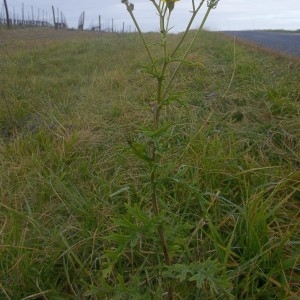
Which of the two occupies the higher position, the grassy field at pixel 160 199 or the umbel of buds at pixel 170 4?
the umbel of buds at pixel 170 4

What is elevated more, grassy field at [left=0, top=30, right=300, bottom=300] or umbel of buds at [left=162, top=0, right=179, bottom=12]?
umbel of buds at [left=162, top=0, right=179, bottom=12]

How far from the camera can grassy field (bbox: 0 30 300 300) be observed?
1.23 meters

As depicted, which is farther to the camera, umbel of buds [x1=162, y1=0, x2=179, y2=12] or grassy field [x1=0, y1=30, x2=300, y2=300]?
grassy field [x1=0, y1=30, x2=300, y2=300]

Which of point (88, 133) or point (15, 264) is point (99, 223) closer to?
point (15, 264)

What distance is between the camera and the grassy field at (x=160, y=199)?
1.23m

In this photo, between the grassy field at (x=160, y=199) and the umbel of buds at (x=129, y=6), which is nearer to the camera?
the umbel of buds at (x=129, y=6)

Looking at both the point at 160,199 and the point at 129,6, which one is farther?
the point at 160,199

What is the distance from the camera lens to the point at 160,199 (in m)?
1.54

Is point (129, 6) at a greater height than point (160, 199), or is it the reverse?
point (129, 6)

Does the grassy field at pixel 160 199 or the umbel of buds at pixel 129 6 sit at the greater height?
the umbel of buds at pixel 129 6

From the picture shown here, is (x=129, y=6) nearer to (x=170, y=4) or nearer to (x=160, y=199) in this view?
(x=170, y=4)

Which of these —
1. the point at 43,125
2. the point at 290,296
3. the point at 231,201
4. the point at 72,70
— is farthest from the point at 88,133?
the point at 72,70

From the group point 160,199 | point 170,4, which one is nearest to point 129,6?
point 170,4

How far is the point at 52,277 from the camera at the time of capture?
142 centimetres
